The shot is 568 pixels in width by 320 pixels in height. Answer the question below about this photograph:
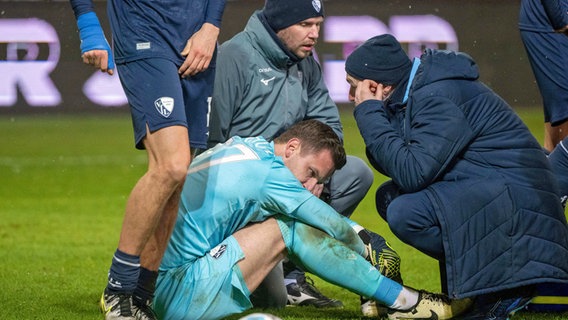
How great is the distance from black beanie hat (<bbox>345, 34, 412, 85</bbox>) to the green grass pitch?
1116mm

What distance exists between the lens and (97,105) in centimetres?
1393

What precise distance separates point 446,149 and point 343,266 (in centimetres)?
66

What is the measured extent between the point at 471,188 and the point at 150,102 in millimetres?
1415

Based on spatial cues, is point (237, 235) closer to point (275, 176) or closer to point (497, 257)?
point (275, 176)

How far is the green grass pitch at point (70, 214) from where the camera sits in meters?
5.30

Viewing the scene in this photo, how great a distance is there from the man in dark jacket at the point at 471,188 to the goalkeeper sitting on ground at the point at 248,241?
0.28m

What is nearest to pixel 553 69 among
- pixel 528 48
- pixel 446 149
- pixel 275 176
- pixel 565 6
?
pixel 528 48

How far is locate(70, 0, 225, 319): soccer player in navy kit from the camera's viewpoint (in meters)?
4.29

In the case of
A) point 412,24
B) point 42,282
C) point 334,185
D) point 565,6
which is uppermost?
point 565,6

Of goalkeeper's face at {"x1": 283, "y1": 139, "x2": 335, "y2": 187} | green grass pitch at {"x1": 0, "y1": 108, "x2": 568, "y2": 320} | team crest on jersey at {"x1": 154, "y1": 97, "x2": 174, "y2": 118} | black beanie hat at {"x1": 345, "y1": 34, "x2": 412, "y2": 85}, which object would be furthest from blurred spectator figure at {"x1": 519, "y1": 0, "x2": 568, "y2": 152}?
team crest on jersey at {"x1": 154, "y1": 97, "x2": 174, "y2": 118}

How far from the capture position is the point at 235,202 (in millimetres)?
4430

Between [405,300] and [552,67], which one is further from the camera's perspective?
[552,67]

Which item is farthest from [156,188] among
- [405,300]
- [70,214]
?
[70,214]

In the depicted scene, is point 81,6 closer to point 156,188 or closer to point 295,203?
point 156,188
